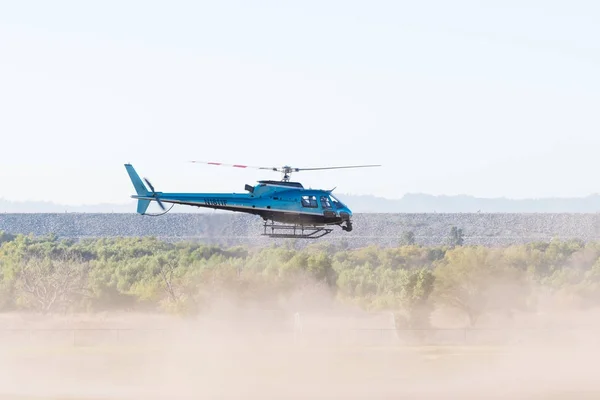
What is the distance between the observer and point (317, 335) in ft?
342

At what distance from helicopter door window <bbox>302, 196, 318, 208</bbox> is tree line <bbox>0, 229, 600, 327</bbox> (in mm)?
41683

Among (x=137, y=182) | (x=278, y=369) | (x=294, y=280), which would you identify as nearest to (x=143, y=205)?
(x=137, y=182)

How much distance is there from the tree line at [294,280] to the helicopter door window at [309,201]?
4168 centimetres

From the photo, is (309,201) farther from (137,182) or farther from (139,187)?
(137,182)

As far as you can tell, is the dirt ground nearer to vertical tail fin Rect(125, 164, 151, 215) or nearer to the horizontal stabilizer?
the horizontal stabilizer

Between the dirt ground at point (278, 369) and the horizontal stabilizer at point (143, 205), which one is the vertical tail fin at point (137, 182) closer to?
the horizontal stabilizer at point (143, 205)

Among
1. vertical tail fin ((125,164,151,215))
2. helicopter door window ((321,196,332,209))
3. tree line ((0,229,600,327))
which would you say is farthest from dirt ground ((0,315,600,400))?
helicopter door window ((321,196,332,209))

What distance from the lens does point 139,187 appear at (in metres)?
71.4

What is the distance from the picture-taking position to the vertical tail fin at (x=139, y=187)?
71.2m

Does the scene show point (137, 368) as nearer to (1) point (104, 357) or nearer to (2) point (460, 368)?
(1) point (104, 357)

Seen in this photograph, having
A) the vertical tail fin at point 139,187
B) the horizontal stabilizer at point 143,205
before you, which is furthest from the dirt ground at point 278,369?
the vertical tail fin at point 139,187

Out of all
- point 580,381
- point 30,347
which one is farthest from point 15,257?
point 580,381

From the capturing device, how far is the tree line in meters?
114

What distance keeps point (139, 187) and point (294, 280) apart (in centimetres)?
4671
